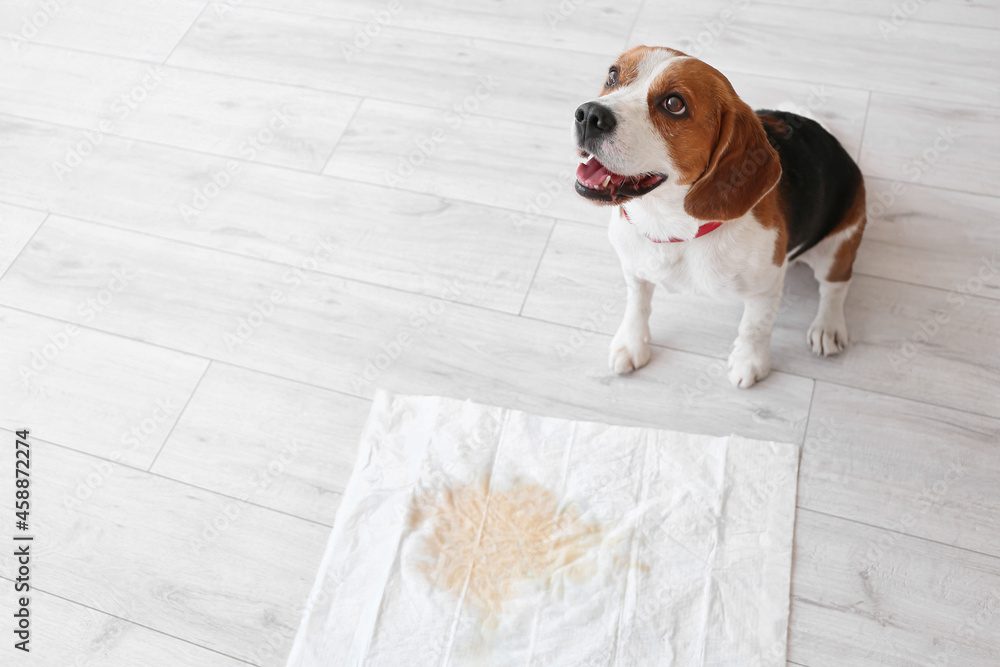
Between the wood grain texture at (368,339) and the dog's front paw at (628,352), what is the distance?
0.04 meters

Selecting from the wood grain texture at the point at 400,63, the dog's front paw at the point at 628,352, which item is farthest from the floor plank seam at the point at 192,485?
the wood grain texture at the point at 400,63

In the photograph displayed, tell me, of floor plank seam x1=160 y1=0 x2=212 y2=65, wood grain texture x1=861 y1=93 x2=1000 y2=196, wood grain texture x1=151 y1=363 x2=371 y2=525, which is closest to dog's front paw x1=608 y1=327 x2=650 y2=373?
wood grain texture x1=151 y1=363 x2=371 y2=525

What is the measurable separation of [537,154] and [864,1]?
1.36 metres

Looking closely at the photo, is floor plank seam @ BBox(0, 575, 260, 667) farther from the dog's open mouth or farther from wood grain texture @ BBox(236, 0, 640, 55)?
wood grain texture @ BBox(236, 0, 640, 55)

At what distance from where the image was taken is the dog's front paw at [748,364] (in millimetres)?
2135

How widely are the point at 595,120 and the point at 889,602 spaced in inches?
50.9

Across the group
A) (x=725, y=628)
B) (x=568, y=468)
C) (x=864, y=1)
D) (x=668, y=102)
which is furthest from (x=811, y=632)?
(x=864, y=1)

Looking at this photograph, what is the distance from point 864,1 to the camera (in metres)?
2.93

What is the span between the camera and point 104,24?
325 cm

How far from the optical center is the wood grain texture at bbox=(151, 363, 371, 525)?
2.14 meters

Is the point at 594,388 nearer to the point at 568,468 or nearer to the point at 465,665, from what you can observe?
the point at 568,468

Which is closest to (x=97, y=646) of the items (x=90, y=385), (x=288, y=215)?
(x=90, y=385)

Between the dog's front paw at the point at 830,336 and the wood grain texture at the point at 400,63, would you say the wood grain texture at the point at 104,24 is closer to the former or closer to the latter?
the wood grain texture at the point at 400,63

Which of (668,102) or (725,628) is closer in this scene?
(668,102)
